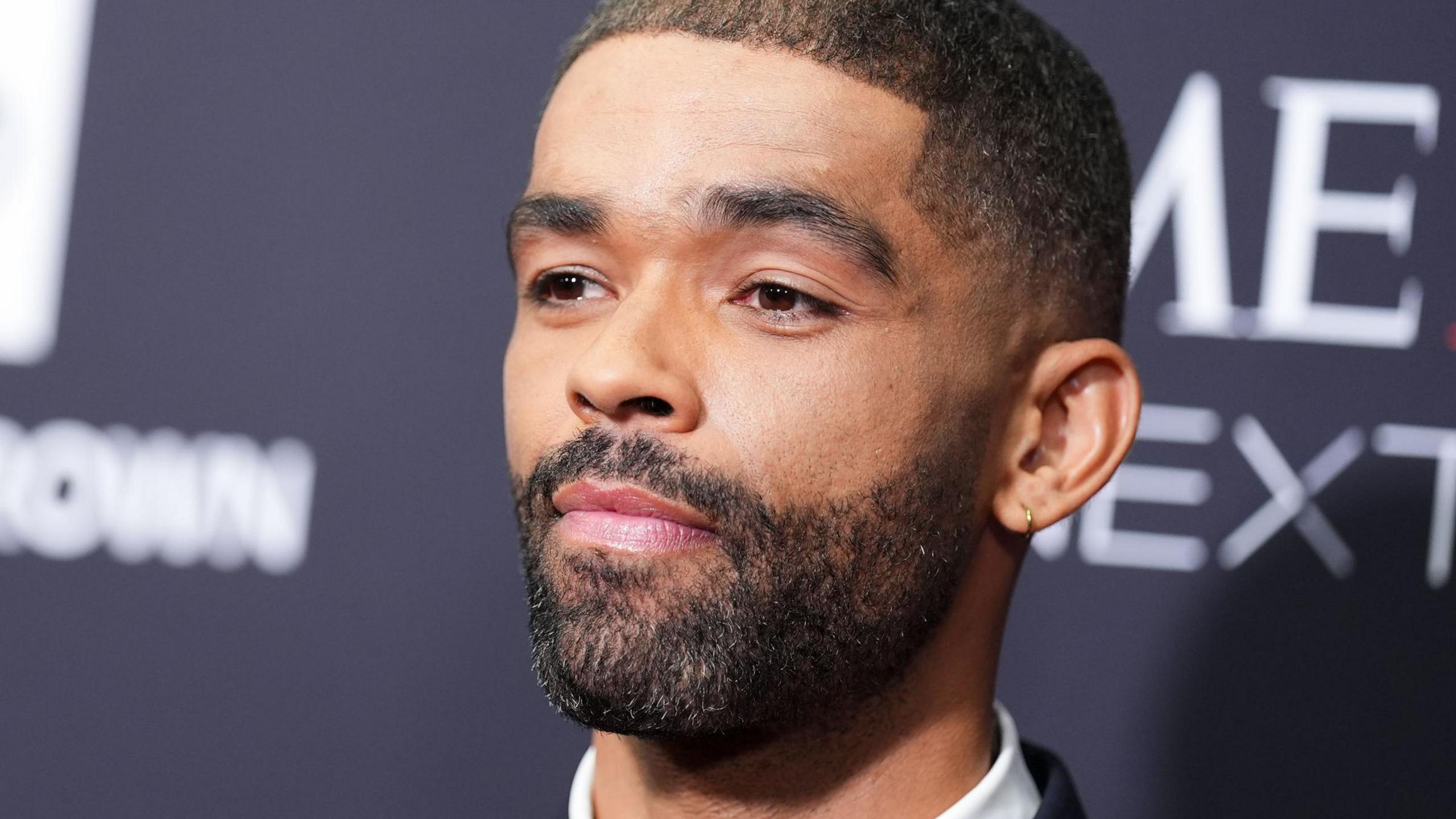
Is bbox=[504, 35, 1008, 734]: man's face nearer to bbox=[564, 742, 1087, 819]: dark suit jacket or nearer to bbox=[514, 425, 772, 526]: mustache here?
bbox=[514, 425, 772, 526]: mustache

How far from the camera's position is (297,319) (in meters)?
2.24

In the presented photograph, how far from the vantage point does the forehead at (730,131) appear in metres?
1.35

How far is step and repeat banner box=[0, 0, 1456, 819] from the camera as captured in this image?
2111mm

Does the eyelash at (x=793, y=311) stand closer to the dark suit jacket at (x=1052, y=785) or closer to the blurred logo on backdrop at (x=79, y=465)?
the dark suit jacket at (x=1052, y=785)

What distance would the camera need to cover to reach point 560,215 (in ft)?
4.65

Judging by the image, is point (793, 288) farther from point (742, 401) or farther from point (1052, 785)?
point (1052, 785)

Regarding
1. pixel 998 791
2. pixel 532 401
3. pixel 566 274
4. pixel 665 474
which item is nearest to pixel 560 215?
pixel 566 274

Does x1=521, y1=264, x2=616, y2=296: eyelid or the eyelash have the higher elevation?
x1=521, y1=264, x2=616, y2=296: eyelid

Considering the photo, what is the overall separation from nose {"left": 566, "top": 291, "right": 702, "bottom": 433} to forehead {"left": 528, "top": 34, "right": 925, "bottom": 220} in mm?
107

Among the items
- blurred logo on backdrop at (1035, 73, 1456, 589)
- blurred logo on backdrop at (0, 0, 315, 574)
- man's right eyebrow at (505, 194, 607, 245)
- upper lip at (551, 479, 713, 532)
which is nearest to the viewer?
upper lip at (551, 479, 713, 532)

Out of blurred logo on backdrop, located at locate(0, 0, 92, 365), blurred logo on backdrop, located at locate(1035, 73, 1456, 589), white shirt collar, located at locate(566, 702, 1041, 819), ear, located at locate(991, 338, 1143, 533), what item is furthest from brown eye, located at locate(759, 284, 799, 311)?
blurred logo on backdrop, located at locate(0, 0, 92, 365)

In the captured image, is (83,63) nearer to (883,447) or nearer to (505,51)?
(505,51)

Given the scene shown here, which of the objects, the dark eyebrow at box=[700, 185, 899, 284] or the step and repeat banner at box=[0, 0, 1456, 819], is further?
the step and repeat banner at box=[0, 0, 1456, 819]

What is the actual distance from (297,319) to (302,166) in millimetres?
238
